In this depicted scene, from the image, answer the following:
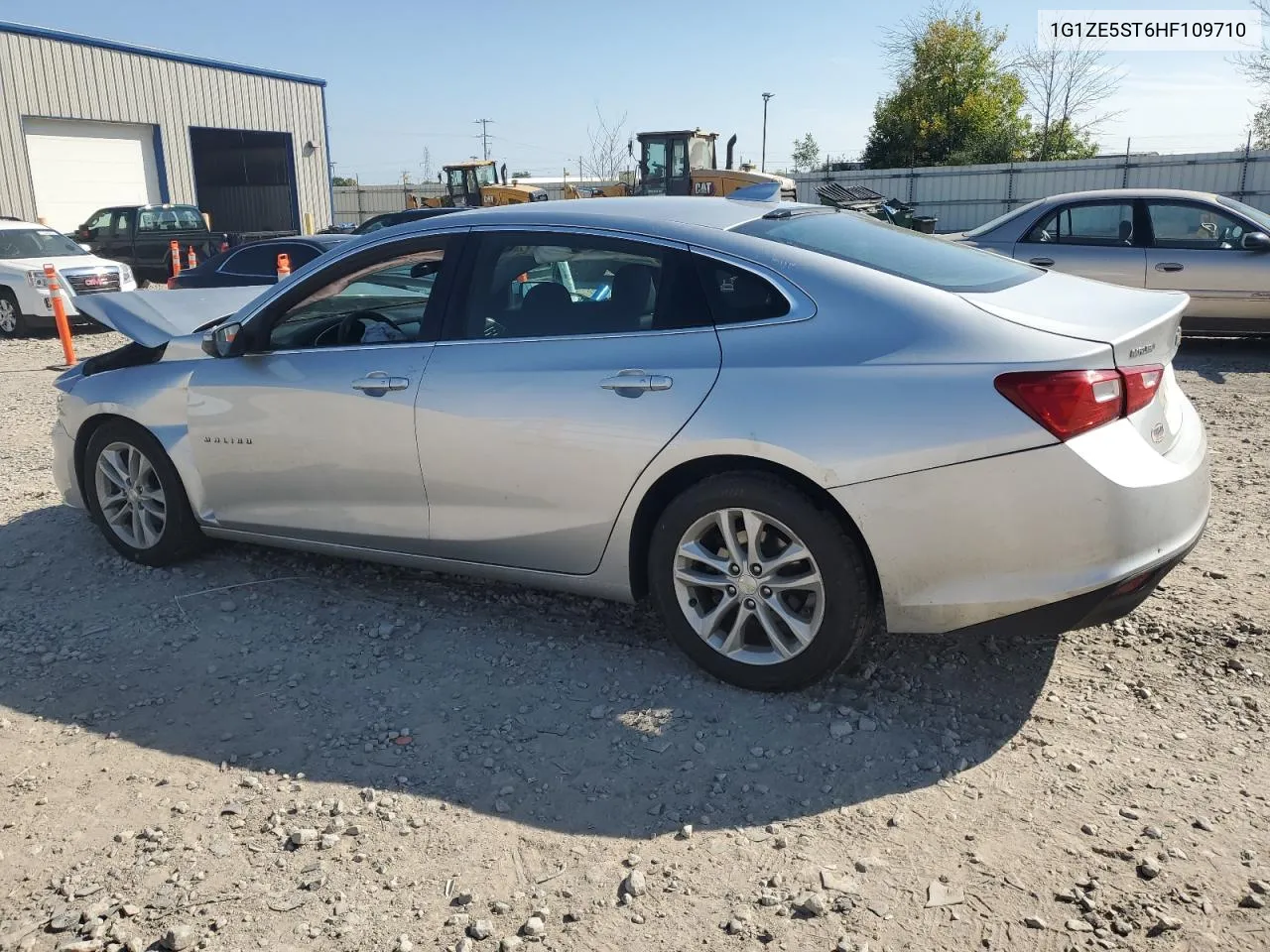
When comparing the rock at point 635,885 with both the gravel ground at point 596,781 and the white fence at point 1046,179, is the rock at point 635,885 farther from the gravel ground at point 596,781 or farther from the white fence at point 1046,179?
the white fence at point 1046,179

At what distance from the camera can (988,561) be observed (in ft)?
9.83

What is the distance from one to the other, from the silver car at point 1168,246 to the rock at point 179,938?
9.00 metres

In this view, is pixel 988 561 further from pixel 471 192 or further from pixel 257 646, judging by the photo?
pixel 471 192

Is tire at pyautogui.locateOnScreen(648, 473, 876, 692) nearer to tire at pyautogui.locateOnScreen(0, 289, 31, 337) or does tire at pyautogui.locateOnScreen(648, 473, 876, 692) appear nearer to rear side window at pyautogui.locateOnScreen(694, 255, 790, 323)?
rear side window at pyautogui.locateOnScreen(694, 255, 790, 323)

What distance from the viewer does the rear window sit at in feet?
11.3

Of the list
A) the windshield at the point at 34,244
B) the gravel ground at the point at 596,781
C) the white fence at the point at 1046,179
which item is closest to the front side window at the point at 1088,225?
the gravel ground at the point at 596,781

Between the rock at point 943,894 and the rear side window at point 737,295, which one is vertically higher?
the rear side window at point 737,295

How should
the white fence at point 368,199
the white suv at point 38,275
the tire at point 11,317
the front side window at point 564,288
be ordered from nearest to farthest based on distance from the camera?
1. the front side window at point 564,288
2. the white suv at point 38,275
3. the tire at point 11,317
4. the white fence at point 368,199

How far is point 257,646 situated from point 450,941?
2.00m

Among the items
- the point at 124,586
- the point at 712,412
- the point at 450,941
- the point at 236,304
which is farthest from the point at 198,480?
the point at 450,941

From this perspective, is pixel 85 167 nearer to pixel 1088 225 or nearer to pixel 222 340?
pixel 1088 225

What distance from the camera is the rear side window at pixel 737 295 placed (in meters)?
3.36

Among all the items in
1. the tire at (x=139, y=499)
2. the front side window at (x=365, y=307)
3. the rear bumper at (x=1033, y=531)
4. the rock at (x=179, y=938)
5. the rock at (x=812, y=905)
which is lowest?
the rock at (x=179, y=938)

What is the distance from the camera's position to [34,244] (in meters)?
15.2
